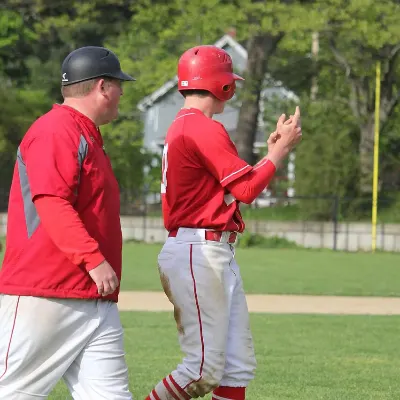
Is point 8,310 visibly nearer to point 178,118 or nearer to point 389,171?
point 178,118

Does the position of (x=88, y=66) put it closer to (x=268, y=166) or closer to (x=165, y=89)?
(x=268, y=166)

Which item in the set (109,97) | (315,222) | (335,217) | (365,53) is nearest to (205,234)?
(109,97)

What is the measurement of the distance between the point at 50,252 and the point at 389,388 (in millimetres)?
3945

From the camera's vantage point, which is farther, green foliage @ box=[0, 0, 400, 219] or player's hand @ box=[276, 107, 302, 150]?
green foliage @ box=[0, 0, 400, 219]

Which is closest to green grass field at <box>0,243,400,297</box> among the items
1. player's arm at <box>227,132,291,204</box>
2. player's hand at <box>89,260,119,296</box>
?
player's arm at <box>227,132,291,204</box>

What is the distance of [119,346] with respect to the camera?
4906 mm

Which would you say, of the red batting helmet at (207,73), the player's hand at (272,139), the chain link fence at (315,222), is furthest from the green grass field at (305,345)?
the chain link fence at (315,222)

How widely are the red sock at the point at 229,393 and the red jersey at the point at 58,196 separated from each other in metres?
1.12

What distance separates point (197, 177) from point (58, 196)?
1.13m

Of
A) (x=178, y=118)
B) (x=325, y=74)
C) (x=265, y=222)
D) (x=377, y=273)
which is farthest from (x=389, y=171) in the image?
(x=178, y=118)

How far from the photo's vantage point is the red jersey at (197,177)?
5.53 meters

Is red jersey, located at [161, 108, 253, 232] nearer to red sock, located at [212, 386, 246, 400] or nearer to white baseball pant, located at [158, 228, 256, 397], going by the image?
white baseball pant, located at [158, 228, 256, 397]

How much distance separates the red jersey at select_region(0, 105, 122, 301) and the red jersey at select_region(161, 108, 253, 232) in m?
0.76

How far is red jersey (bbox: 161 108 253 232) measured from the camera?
5.53 meters
